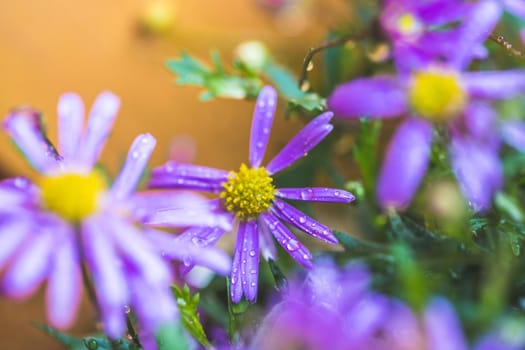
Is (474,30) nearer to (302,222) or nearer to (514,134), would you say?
(514,134)

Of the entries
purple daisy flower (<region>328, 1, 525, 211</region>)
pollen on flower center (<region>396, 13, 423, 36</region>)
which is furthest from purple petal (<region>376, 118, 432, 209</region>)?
pollen on flower center (<region>396, 13, 423, 36</region>)

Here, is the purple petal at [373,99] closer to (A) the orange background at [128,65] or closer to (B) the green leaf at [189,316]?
(B) the green leaf at [189,316]

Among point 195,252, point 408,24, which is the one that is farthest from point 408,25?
point 195,252

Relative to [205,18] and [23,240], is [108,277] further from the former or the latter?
[205,18]

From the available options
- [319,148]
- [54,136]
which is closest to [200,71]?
[319,148]

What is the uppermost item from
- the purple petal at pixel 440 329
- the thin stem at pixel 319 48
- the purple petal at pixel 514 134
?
the thin stem at pixel 319 48

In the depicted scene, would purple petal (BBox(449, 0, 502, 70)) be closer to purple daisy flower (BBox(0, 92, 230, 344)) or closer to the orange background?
purple daisy flower (BBox(0, 92, 230, 344))

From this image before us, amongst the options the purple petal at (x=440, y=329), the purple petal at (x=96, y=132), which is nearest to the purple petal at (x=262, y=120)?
the purple petal at (x=96, y=132)
